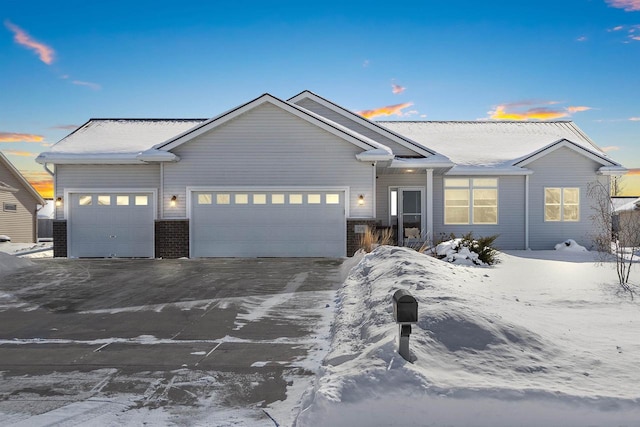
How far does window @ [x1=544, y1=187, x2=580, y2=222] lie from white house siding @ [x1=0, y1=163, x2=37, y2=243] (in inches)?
1169

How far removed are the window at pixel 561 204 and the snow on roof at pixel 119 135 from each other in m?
15.5

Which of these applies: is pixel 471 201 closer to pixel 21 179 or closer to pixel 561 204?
pixel 561 204

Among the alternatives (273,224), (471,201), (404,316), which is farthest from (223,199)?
(404,316)

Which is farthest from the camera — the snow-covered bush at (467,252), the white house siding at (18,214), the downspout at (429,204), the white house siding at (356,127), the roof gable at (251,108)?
the white house siding at (18,214)

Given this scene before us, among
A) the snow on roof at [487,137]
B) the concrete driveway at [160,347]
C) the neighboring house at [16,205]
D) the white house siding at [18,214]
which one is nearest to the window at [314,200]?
the concrete driveway at [160,347]

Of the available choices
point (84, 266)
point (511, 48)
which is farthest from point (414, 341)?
point (511, 48)

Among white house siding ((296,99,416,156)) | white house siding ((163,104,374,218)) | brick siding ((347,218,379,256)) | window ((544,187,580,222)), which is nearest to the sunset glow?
white house siding ((163,104,374,218))

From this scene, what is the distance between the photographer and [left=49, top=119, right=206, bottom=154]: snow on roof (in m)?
17.8

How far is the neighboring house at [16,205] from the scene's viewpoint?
30.0 m

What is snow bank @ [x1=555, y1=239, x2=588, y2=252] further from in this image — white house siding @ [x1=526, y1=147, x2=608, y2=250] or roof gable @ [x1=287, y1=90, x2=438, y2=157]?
roof gable @ [x1=287, y1=90, x2=438, y2=157]

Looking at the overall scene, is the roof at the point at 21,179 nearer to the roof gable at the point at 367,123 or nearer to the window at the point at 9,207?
the window at the point at 9,207

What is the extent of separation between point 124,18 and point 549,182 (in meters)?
18.3

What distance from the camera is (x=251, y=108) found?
53.9 ft

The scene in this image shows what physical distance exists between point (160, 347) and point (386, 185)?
14292 mm
